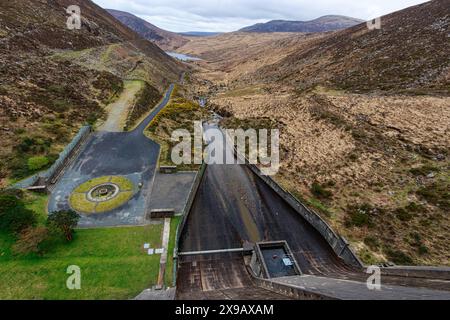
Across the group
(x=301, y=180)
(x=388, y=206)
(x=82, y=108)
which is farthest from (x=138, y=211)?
(x=82, y=108)

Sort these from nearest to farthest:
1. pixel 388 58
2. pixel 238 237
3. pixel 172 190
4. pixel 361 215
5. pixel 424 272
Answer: pixel 424 272 → pixel 238 237 → pixel 361 215 → pixel 172 190 → pixel 388 58

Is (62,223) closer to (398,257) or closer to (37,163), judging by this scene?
(37,163)

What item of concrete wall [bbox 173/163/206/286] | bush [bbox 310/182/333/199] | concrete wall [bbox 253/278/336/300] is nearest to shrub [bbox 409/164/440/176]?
bush [bbox 310/182/333/199]

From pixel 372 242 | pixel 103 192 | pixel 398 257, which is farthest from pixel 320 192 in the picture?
pixel 103 192

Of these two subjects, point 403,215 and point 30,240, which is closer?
A: point 30,240

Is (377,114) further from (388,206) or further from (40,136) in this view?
(40,136)

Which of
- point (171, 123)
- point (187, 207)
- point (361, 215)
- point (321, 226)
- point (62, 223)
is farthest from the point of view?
point (171, 123)
